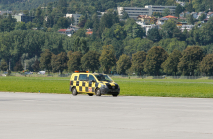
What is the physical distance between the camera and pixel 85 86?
3712 centimetres

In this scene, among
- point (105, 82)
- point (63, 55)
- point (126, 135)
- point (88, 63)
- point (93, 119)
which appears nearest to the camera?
point (126, 135)

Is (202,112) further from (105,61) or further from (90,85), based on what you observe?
(105,61)

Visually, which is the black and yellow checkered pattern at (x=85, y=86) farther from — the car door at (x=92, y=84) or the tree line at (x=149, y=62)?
the tree line at (x=149, y=62)

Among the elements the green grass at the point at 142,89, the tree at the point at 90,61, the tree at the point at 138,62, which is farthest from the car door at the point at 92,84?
the tree at the point at 90,61

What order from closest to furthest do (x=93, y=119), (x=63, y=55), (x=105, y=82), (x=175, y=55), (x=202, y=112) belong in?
(x=93, y=119) < (x=202, y=112) < (x=105, y=82) < (x=175, y=55) < (x=63, y=55)

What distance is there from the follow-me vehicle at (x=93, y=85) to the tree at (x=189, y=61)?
10865cm

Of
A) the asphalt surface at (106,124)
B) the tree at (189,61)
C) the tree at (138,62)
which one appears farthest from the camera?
the tree at (138,62)

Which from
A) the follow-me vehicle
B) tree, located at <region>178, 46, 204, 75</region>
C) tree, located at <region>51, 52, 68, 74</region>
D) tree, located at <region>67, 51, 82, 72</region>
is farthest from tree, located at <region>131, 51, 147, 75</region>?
the follow-me vehicle

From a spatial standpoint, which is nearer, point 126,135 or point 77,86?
point 126,135

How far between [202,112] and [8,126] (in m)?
10.1

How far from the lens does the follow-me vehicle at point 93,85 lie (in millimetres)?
35781

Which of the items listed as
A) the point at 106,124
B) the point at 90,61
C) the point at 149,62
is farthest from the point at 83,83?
the point at 90,61

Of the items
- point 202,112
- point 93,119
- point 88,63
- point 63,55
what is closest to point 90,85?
point 202,112

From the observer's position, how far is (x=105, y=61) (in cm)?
16962
